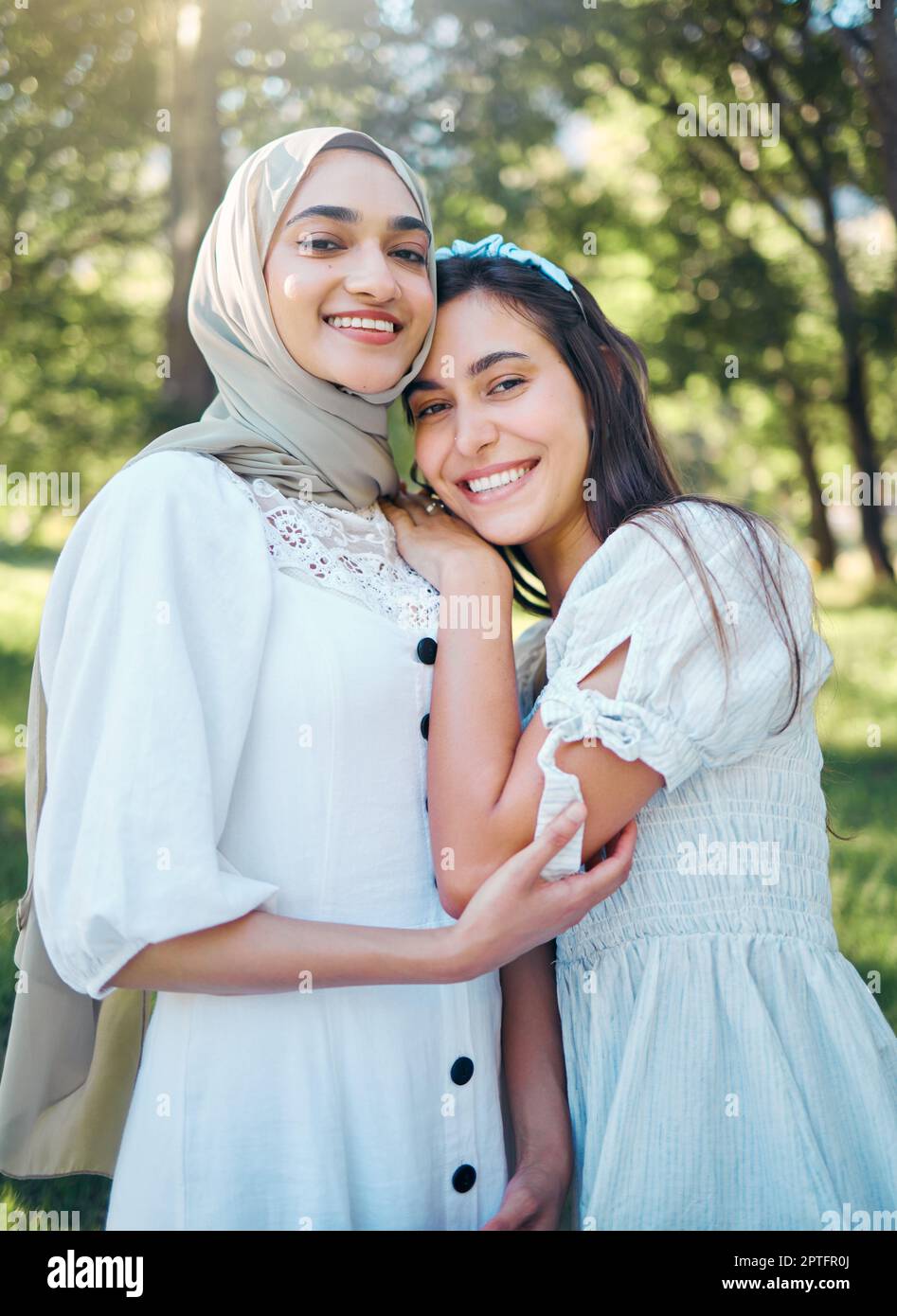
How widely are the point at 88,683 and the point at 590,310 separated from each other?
1.43m

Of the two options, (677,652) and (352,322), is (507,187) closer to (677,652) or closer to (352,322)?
(352,322)

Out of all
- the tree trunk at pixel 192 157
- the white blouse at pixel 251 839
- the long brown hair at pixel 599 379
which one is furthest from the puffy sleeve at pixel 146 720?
the tree trunk at pixel 192 157

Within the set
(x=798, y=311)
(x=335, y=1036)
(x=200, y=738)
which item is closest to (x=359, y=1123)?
(x=335, y=1036)

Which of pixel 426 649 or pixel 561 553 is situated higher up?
pixel 561 553

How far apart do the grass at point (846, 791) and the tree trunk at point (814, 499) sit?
4357mm

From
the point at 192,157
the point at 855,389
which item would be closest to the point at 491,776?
the point at 192,157

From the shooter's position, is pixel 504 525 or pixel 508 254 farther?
pixel 508 254

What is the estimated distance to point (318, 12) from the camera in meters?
8.09

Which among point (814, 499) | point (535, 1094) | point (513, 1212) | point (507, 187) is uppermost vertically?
point (507, 187)

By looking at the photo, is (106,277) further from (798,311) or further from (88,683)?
(88,683)

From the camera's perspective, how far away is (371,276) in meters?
2.28

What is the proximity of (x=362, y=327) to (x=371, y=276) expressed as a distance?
0.10 metres

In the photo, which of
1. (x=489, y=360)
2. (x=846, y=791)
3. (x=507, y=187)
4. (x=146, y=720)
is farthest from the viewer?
(x=507, y=187)

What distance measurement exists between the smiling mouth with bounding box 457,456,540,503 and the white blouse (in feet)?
1.36
